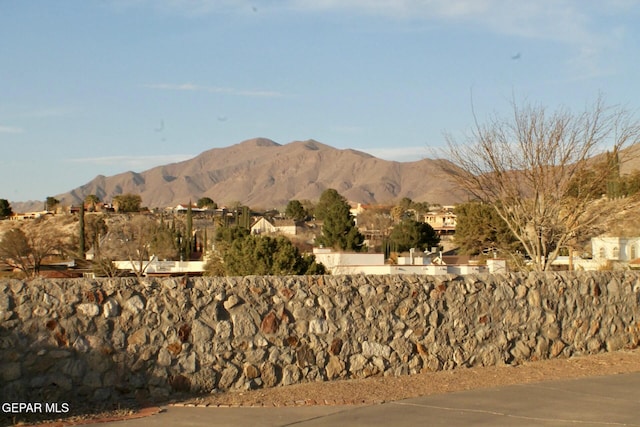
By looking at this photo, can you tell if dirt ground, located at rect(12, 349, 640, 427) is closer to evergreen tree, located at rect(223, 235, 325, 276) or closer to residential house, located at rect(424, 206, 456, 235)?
evergreen tree, located at rect(223, 235, 325, 276)

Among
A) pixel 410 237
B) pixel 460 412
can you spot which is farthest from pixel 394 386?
pixel 410 237

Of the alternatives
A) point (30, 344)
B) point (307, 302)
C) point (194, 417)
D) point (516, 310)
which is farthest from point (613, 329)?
point (30, 344)

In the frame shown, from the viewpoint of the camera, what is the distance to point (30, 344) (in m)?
8.54

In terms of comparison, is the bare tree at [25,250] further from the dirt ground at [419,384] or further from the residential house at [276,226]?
the dirt ground at [419,384]

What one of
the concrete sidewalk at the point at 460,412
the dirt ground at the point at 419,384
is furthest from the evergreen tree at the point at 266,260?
the concrete sidewalk at the point at 460,412

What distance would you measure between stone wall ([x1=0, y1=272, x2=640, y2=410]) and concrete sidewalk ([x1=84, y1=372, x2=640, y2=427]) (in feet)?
2.91

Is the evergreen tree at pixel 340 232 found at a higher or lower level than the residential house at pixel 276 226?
lower

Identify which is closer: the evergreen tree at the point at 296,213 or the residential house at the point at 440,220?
the residential house at the point at 440,220

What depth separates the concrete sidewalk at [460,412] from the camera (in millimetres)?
8047

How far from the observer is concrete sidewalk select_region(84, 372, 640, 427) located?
26.4 ft

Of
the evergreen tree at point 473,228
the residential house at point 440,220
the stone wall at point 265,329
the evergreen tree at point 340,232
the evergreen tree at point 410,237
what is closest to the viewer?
the stone wall at point 265,329

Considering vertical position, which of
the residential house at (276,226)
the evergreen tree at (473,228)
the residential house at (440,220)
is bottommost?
the evergreen tree at (473,228)

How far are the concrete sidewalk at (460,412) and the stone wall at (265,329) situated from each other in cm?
89

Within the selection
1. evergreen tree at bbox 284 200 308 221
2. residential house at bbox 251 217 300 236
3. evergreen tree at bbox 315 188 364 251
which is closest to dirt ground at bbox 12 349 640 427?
evergreen tree at bbox 315 188 364 251
